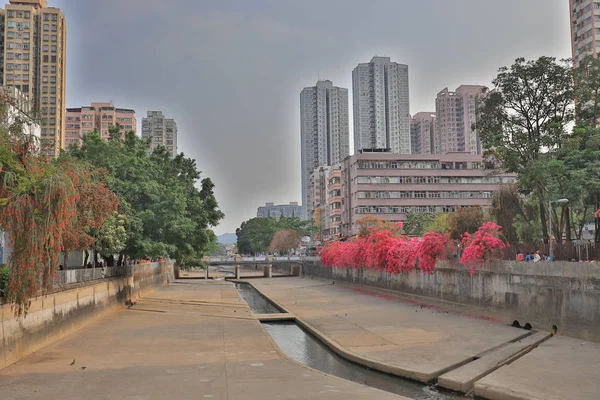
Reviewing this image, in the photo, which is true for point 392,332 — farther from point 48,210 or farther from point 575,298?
point 48,210

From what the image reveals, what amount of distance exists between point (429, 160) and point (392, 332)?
90.4 metres

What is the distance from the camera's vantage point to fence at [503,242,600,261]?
24908 millimetres

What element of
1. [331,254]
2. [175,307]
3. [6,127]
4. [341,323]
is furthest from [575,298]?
[331,254]

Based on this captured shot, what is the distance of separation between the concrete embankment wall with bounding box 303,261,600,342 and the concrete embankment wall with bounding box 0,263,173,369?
1986cm

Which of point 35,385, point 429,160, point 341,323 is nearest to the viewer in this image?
point 35,385

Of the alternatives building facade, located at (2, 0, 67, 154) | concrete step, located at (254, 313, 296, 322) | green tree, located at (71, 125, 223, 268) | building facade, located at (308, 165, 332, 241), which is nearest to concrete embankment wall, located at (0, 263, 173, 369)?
green tree, located at (71, 125, 223, 268)

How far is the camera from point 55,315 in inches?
845

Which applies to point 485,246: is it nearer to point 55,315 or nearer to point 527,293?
point 527,293

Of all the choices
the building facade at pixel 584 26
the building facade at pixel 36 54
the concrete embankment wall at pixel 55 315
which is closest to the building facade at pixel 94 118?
the building facade at pixel 36 54

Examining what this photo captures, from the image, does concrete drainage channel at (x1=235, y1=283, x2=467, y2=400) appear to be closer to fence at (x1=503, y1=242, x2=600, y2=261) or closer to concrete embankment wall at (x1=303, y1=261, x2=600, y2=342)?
concrete embankment wall at (x1=303, y1=261, x2=600, y2=342)

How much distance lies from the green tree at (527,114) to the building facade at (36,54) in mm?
108128

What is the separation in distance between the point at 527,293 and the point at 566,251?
403 cm

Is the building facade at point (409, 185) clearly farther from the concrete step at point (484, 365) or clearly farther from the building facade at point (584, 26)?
the concrete step at point (484, 365)

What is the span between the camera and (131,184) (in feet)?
→ 119
